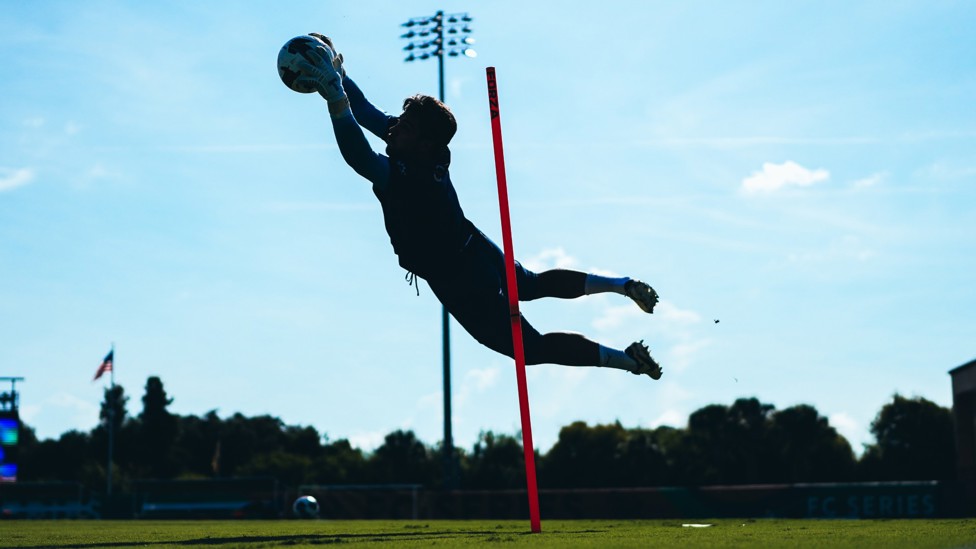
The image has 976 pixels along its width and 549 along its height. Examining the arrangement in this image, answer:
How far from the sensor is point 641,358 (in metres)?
8.43

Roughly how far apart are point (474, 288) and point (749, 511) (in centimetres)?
2191

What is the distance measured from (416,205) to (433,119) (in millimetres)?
745

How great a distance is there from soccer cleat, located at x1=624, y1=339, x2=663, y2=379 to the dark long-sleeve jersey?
150cm

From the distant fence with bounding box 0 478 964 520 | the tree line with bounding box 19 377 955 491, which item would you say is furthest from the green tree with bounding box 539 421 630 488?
the distant fence with bounding box 0 478 964 520

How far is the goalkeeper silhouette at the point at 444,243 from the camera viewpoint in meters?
8.23

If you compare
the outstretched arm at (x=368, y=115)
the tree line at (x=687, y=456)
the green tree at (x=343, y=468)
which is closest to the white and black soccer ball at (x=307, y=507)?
the outstretched arm at (x=368, y=115)

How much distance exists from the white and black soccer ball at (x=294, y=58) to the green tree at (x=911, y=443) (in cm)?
5187

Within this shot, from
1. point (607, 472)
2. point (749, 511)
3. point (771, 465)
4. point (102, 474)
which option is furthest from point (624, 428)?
point (749, 511)

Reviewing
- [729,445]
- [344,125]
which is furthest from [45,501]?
[344,125]

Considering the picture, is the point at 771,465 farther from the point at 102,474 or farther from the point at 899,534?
the point at 899,534

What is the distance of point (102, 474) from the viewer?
62.2 metres

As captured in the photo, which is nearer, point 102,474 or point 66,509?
point 66,509

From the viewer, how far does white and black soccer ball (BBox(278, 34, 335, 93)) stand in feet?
27.0

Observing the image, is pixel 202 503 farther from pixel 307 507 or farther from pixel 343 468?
Answer: pixel 343 468
